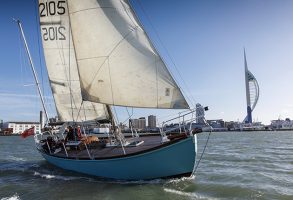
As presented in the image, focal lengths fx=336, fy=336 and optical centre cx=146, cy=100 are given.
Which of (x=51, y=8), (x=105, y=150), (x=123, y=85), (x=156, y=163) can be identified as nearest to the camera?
(x=156, y=163)

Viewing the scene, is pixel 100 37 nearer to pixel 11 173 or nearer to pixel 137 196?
pixel 137 196

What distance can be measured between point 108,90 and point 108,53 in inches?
75.2

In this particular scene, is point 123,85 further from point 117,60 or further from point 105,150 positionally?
point 105,150

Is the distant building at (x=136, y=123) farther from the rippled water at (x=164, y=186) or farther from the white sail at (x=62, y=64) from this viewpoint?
the rippled water at (x=164, y=186)

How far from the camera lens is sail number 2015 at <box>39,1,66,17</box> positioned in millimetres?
22872

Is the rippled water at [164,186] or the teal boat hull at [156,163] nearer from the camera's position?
the rippled water at [164,186]

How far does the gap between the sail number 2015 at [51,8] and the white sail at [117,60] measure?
4.92m

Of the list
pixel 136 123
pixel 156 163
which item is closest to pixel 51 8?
pixel 156 163

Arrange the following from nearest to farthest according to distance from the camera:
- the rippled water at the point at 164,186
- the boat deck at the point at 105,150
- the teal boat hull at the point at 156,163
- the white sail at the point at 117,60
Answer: the rippled water at the point at 164,186, the teal boat hull at the point at 156,163, the boat deck at the point at 105,150, the white sail at the point at 117,60

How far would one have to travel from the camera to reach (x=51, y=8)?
2327cm

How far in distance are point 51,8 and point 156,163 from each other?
13.9m

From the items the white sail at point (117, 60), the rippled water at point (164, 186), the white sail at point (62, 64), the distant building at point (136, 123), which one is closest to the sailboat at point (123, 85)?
the white sail at point (117, 60)

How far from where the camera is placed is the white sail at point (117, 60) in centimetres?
1631

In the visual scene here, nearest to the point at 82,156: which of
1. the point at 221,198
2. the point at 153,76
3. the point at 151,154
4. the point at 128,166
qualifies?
the point at 128,166
